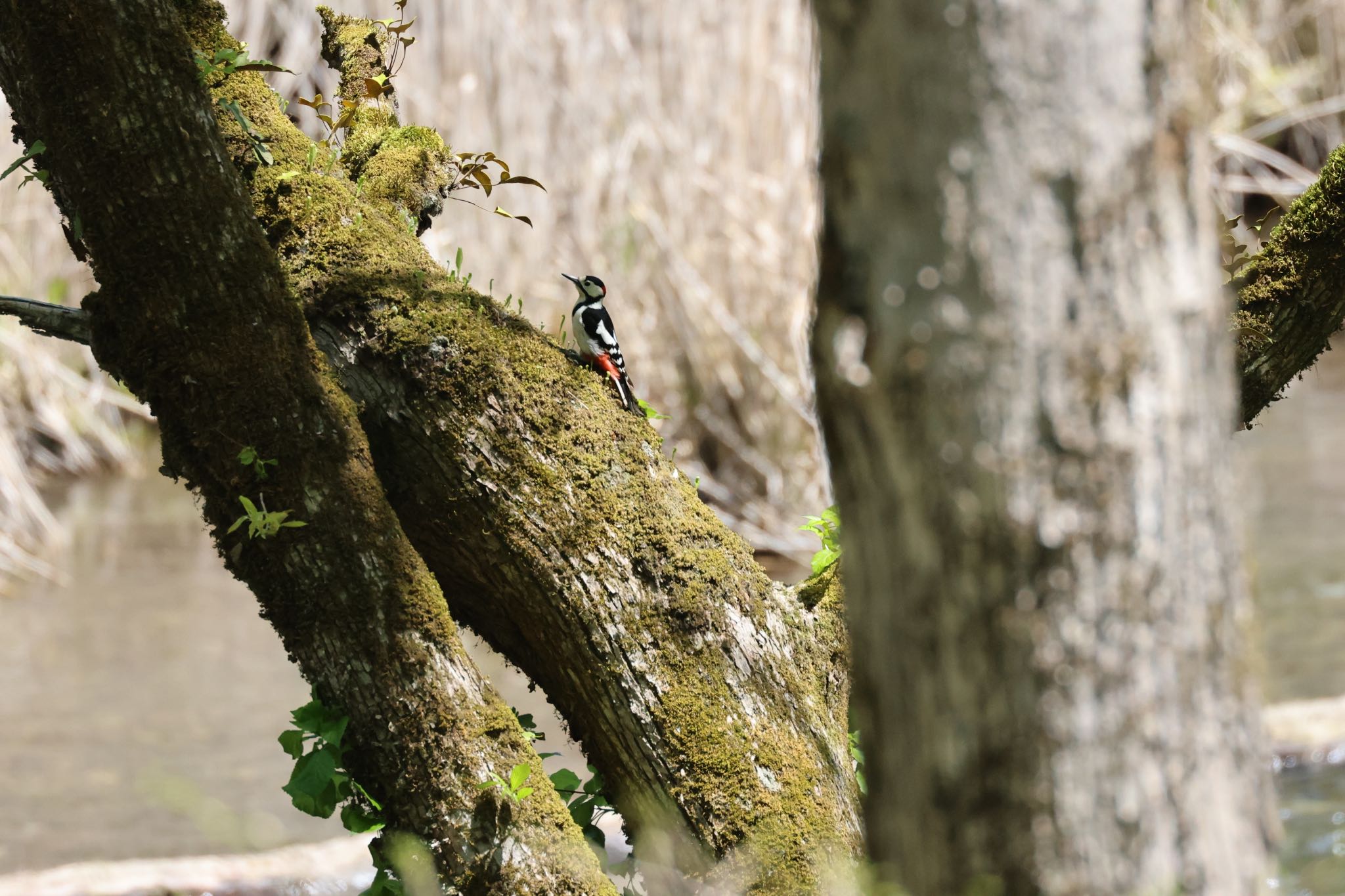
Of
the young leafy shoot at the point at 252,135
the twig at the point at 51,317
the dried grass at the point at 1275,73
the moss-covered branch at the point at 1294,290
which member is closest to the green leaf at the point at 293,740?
the twig at the point at 51,317

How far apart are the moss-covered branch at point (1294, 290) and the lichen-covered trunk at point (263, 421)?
4.04ft

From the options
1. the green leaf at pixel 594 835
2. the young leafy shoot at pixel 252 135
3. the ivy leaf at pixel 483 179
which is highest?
the young leafy shoot at pixel 252 135

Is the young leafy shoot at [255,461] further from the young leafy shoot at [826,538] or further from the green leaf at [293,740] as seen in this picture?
the young leafy shoot at [826,538]

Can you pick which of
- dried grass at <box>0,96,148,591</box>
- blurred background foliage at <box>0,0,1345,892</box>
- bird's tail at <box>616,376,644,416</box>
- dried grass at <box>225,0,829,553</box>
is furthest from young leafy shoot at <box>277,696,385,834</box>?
dried grass at <box>0,96,148,591</box>

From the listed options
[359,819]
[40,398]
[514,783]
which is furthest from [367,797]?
[40,398]

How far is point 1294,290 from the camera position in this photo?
6.19ft

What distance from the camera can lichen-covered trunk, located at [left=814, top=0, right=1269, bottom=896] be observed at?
0.81m

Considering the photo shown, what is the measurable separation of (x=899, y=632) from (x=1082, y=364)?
0.71 feet

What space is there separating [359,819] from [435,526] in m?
0.42

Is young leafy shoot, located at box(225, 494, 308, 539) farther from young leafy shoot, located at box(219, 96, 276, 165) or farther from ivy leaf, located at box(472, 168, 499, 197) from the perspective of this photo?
ivy leaf, located at box(472, 168, 499, 197)

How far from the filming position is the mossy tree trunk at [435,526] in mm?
1652

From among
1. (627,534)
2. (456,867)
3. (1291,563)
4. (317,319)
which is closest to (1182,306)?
(627,534)

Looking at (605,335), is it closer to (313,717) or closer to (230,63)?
(230,63)

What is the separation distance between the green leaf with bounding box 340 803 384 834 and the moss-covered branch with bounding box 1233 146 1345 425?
1414 mm
